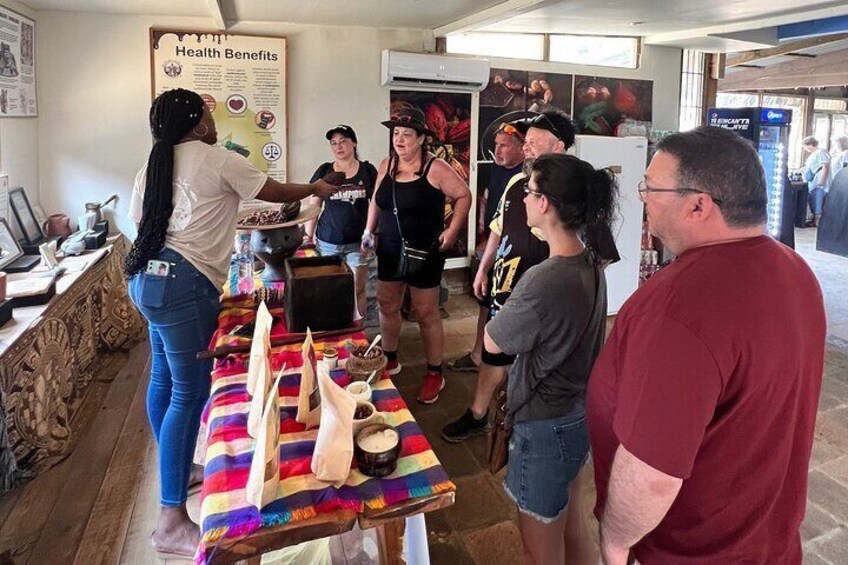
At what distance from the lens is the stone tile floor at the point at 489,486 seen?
2.01 m

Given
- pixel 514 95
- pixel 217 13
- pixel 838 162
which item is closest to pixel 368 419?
pixel 217 13

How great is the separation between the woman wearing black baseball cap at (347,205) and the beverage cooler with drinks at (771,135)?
378 centimetres

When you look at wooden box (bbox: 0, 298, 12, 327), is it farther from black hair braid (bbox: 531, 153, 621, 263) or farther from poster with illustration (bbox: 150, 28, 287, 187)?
black hair braid (bbox: 531, 153, 621, 263)

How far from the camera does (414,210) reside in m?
2.80

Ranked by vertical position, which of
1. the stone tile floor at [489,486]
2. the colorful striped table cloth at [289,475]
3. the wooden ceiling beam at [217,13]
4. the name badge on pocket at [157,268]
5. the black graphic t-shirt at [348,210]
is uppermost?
the wooden ceiling beam at [217,13]

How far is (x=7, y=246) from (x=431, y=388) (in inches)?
96.6

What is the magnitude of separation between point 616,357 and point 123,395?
2.96 m

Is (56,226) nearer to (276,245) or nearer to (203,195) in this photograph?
(276,245)

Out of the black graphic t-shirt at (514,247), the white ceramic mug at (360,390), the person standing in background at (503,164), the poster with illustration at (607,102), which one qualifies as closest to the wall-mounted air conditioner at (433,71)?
the poster with illustration at (607,102)

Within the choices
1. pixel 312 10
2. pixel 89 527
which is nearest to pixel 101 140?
pixel 312 10

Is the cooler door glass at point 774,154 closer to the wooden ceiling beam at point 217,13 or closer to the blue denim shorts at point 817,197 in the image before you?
the blue denim shorts at point 817,197

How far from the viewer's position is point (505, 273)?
90.9 inches

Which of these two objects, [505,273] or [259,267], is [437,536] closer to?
[505,273]

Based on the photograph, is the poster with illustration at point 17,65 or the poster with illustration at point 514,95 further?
the poster with illustration at point 514,95
